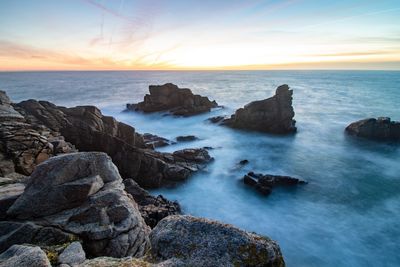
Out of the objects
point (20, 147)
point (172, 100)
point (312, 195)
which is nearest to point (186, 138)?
point (312, 195)

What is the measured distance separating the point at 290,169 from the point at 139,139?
66.3 ft

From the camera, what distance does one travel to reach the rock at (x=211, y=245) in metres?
A: 5.64

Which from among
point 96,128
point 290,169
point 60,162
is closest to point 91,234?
point 60,162

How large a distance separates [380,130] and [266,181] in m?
30.1

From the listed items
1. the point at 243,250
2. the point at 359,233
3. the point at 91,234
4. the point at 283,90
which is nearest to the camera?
the point at 243,250

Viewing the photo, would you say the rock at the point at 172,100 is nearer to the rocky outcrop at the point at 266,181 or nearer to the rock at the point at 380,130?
the rock at the point at 380,130

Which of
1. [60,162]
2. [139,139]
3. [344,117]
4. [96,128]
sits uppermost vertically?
[60,162]

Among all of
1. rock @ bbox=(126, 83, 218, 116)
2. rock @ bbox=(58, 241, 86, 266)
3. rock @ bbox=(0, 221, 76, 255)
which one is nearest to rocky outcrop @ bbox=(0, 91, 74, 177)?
rock @ bbox=(0, 221, 76, 255)

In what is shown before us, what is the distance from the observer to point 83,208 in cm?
1199

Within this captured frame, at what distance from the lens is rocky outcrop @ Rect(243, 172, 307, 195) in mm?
28703

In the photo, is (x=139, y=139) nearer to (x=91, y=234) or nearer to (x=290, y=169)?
(x=290, y=169)

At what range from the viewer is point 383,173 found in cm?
3472

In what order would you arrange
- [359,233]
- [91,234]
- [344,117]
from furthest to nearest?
[344,117] < [359,233] < [91,234]

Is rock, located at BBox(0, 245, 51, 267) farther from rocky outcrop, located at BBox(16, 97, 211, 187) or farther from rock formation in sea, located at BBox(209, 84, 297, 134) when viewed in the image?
rock formation in sea, located at BBox(209, 84, 297, 134)
